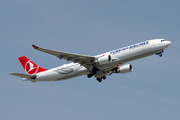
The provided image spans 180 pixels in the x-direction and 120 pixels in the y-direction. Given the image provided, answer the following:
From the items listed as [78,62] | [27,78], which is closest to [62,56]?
[78,62]

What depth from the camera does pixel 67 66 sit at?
52000mm

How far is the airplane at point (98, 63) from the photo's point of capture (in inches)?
1886

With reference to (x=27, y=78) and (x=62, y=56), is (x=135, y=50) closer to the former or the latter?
(x=62, y=56)

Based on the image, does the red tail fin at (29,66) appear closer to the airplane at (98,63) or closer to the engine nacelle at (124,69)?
the airplane at (98,63)

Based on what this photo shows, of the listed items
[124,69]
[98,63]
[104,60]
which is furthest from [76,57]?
[124,69]

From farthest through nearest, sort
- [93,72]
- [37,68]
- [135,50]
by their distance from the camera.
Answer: [37,68] < [93,72] < [135,50]

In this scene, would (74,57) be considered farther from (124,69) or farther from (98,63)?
(124,69)

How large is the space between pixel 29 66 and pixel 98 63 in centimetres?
1503

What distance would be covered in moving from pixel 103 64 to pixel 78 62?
4.23m

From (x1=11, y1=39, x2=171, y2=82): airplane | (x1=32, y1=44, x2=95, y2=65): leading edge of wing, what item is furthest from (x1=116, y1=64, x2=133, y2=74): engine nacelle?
(x1=32, y1=44, x2=95, y2=65): leading edge of wing

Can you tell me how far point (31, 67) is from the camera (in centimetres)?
5662

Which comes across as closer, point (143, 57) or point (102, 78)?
point (143, 57)

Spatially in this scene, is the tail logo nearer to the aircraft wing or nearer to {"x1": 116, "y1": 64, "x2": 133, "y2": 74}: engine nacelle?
the aircraft wing

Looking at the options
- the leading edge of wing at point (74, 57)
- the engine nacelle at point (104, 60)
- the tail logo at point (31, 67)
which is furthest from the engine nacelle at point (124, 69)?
the tail logo at point (31, 67)
